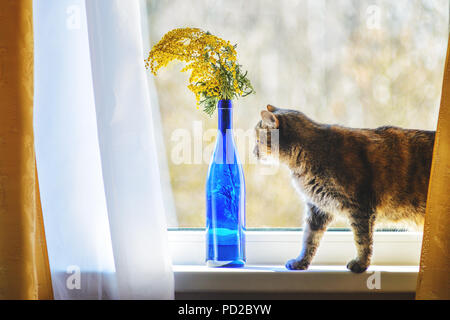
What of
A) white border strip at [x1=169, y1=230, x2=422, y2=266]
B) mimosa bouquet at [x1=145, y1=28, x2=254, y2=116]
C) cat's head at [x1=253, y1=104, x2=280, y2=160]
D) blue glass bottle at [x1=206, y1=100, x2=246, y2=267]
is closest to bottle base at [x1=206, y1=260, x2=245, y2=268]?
blue glass bottle at [x1=206, y1=100, x2=246, y2=267]

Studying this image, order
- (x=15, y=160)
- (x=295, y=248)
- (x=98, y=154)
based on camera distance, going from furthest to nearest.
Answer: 1. (x=295, y=248)
2. (x=98, y=154)
3. (x=15, y=160)

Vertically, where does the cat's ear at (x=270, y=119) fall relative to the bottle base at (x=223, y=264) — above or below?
above

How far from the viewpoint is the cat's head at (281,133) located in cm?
96

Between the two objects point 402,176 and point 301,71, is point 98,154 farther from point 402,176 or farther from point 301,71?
point 402,176

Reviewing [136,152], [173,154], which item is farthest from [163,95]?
[136,152]

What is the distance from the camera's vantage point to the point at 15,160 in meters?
0.74

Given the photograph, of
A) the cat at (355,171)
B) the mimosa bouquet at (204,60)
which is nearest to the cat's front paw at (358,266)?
the cat at (355,171)

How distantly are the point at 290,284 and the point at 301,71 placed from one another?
575mm

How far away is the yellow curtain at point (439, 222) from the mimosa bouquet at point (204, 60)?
457mm

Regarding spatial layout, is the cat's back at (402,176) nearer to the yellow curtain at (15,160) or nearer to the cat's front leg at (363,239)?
the cat's front leg at (363,239)

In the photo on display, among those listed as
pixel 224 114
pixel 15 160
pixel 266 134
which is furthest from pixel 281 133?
pixel 15 160

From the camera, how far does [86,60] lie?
906 mm

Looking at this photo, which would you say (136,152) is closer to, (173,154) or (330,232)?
(173,154)
